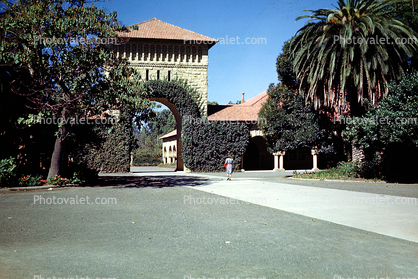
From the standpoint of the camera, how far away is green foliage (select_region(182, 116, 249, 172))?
Answer: 3156 centimetres

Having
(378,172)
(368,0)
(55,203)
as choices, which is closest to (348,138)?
(378,172)

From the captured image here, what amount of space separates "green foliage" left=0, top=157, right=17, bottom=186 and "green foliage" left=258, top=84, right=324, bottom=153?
61.5 feet

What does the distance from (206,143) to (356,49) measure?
15951 millimetres

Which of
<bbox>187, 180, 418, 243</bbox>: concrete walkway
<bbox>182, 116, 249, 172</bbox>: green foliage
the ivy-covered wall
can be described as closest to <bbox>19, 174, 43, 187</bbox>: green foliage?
<bbox>187, 180, 418, 243</bbox>: concrete walkway

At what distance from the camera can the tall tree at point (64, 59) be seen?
1477cm

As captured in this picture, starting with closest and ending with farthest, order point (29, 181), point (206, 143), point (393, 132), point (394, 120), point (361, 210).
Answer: point (361, 210) → point (29, 181) → point (393, 132) → point (394, 120) → point (206, 143)

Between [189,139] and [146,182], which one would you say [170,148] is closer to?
[189,139]

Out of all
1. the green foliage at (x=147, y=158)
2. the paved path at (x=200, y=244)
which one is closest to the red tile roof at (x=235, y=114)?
the paved path at (x=200, y=244)

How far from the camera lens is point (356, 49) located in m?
19.5

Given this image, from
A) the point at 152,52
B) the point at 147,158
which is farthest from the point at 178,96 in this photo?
the point at 147,158

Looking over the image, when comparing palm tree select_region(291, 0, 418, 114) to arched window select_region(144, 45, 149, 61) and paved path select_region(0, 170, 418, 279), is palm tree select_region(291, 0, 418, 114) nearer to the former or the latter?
paved path select_region(0, 170, 418, 279)

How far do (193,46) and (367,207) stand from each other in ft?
86.4

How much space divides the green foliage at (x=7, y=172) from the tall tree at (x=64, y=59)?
177 centimetres

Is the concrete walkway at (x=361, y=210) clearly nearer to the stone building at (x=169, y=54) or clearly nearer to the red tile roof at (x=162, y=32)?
the stone building at (x=169, y=54)
